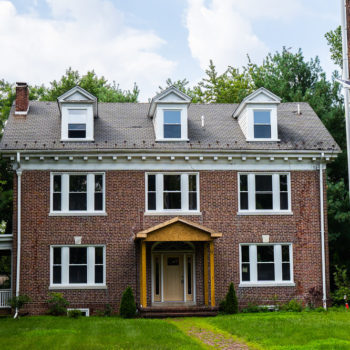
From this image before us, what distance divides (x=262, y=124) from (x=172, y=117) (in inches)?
152

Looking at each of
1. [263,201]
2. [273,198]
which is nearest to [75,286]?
[263,201]

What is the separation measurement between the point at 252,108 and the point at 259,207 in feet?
13.9

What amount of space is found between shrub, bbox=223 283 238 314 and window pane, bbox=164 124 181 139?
662 centimetres

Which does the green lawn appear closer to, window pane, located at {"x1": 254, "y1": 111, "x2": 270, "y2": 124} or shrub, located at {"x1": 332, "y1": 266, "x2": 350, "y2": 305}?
shrub, located at {"x1": 332, "y1": 266, "x2": 350, "y2": 305}

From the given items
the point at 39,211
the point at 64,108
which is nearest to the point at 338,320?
the point at 39,211

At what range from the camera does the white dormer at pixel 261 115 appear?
25344mm

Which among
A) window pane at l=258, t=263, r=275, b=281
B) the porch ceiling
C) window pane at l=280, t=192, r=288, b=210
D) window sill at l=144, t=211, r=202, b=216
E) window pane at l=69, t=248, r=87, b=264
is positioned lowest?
window pane at l=258, t=263, r=275, b=281

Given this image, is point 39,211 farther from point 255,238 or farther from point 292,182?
point 292,182

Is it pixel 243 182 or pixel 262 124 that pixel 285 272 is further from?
pixel 262 124

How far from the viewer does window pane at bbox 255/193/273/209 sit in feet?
81.0

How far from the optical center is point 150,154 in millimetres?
24000

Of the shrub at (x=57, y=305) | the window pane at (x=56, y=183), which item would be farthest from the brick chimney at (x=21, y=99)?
the shrub at (x=57, y=305)

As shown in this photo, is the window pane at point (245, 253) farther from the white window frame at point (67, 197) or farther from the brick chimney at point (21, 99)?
the brick chimney at point (21, 99)

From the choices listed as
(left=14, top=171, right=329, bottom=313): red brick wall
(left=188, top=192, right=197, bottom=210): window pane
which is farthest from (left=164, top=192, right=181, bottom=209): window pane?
(left=14, top=171, right=329, bottom=313): red brick wall
